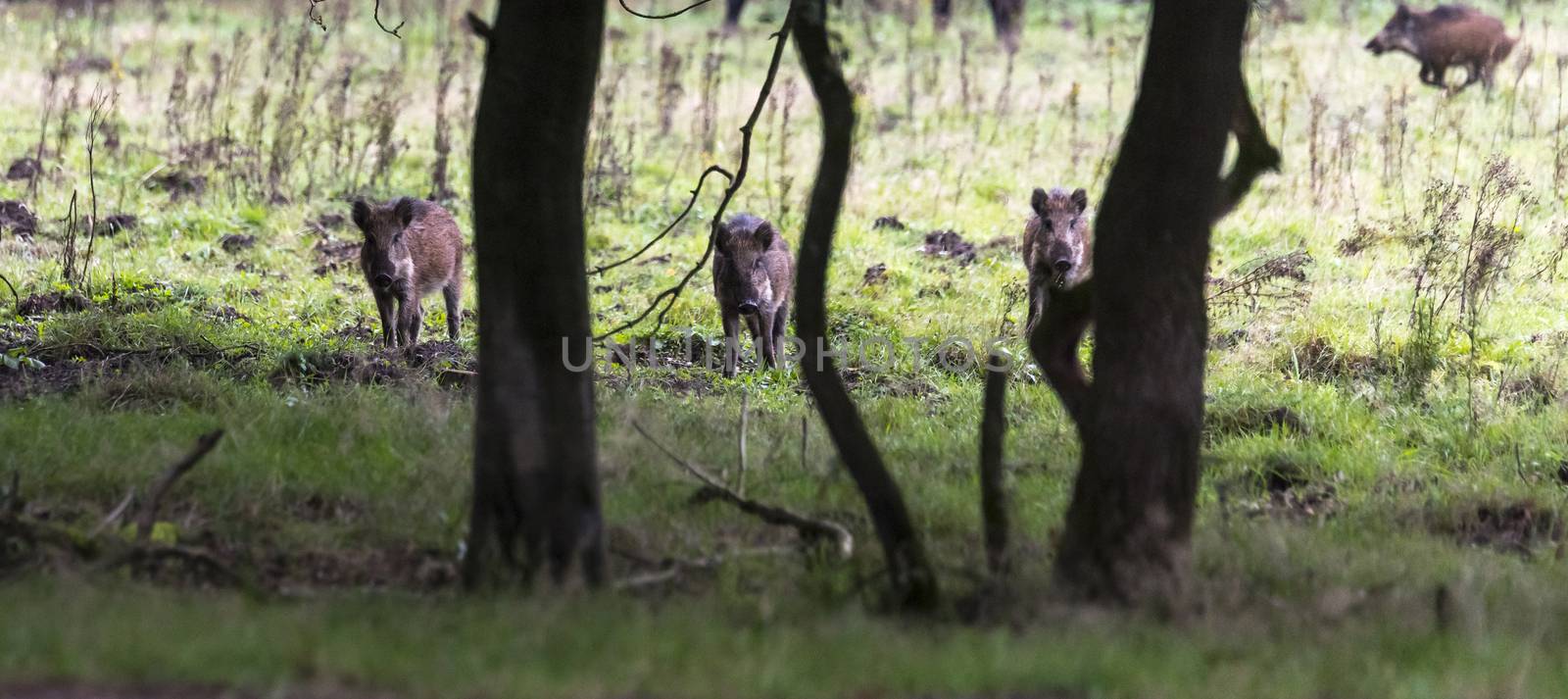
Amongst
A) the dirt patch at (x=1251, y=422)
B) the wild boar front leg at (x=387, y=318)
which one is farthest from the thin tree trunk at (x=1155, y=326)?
the wild boar front leg at (x=387, y=318)

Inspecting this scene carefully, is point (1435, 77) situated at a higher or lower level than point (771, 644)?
higher

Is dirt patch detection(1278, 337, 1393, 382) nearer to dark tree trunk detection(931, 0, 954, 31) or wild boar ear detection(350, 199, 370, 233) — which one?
wild boar ear detection(350, 199, 370, 233)

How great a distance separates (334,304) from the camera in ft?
39.8

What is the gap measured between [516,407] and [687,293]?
7496 millimetres

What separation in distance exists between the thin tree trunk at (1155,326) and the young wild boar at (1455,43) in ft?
49.1

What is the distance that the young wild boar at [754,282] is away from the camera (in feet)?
37.6

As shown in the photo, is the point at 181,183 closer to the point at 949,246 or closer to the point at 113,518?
the point at 949,246

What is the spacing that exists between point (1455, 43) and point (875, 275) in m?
10.5

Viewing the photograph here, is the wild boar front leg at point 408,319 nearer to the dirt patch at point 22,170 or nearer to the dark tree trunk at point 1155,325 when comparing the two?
the dirt patch at point 22,170

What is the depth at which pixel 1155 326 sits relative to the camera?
546cm

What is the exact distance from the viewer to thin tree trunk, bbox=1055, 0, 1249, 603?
540 cm

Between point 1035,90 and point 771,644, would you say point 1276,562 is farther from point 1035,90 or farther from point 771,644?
point 1035,90

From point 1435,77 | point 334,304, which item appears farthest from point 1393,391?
point 1435,77

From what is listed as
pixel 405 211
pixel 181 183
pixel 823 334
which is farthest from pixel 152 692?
pixel 181 183
